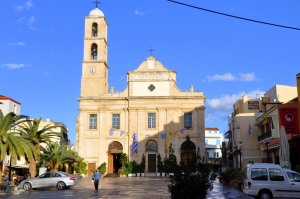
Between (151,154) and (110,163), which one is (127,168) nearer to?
(110,163)

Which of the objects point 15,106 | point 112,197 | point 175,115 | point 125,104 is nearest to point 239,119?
point 175,115

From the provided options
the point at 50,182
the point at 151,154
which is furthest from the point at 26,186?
the point at 151,154

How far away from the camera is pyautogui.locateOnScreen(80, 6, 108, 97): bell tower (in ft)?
167

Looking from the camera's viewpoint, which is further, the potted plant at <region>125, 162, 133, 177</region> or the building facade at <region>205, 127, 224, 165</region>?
the building facade at <region>205, 127, 224, 165</region>

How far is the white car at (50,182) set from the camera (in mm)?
24594


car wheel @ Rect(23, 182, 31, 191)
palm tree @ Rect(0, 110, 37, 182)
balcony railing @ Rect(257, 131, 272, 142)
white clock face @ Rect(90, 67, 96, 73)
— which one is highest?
white clock face @ Rect(90, 67, 96, 73)

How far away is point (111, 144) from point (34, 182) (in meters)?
25.0

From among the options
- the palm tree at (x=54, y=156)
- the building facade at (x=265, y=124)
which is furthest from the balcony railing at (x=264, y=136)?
the palm tree at (x=54, y=156)

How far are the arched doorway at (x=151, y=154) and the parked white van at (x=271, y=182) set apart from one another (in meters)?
33.5

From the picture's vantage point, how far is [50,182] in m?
24.8

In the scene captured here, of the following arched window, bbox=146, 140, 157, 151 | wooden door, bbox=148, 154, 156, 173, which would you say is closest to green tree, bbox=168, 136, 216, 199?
wooden door, bbox=148, 154, 156, 173

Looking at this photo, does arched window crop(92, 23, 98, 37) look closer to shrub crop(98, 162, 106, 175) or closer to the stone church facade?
the stone church facade

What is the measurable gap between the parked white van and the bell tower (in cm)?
3707

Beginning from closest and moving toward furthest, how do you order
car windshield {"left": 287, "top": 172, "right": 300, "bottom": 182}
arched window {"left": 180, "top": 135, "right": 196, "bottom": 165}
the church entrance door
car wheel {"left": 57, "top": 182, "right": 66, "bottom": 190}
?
arched window {"left": 180, "top": 135, "right": 196, "bottom": 165} < car windshield {"left": 287, "top": 172, "right": 300, "bottom": 182} < car wheel {"left": 57, "top": 182, "right": 66, "bottom": 190} < the church entrance door
